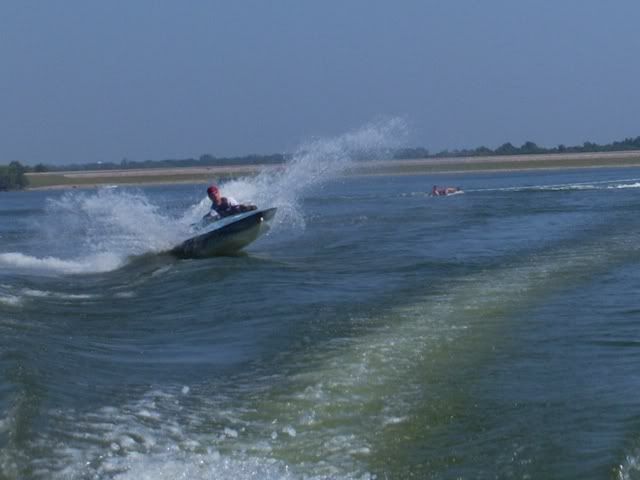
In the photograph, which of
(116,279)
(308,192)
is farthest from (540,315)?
(308,192)

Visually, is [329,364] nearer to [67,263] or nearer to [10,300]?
[10,300]

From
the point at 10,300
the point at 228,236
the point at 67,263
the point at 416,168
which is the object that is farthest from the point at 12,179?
the point at 10,300

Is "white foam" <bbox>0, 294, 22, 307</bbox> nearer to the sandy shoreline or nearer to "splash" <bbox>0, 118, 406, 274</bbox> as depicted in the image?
"splash" <bbox>0, 118, 406, 274</bbox>

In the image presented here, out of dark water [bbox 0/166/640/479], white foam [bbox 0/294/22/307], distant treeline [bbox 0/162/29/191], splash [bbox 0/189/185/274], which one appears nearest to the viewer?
dark water [bbox 0/166/640/479]

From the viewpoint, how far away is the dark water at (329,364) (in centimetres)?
795

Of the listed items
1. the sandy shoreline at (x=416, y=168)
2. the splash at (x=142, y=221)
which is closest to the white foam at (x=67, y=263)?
the splash at (x=142, y=221)

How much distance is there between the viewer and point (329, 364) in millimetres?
11031

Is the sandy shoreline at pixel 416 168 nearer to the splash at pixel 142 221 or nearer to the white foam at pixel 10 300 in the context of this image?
the splash at pixel 142 221

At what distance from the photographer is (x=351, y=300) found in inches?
623

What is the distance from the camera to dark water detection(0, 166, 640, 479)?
313 inches

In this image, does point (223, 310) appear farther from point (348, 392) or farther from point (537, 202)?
point (537, 202)

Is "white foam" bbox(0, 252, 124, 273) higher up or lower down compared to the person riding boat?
lower down

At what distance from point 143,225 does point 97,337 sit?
13.8 metres

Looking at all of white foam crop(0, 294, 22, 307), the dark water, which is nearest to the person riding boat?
the dark water
